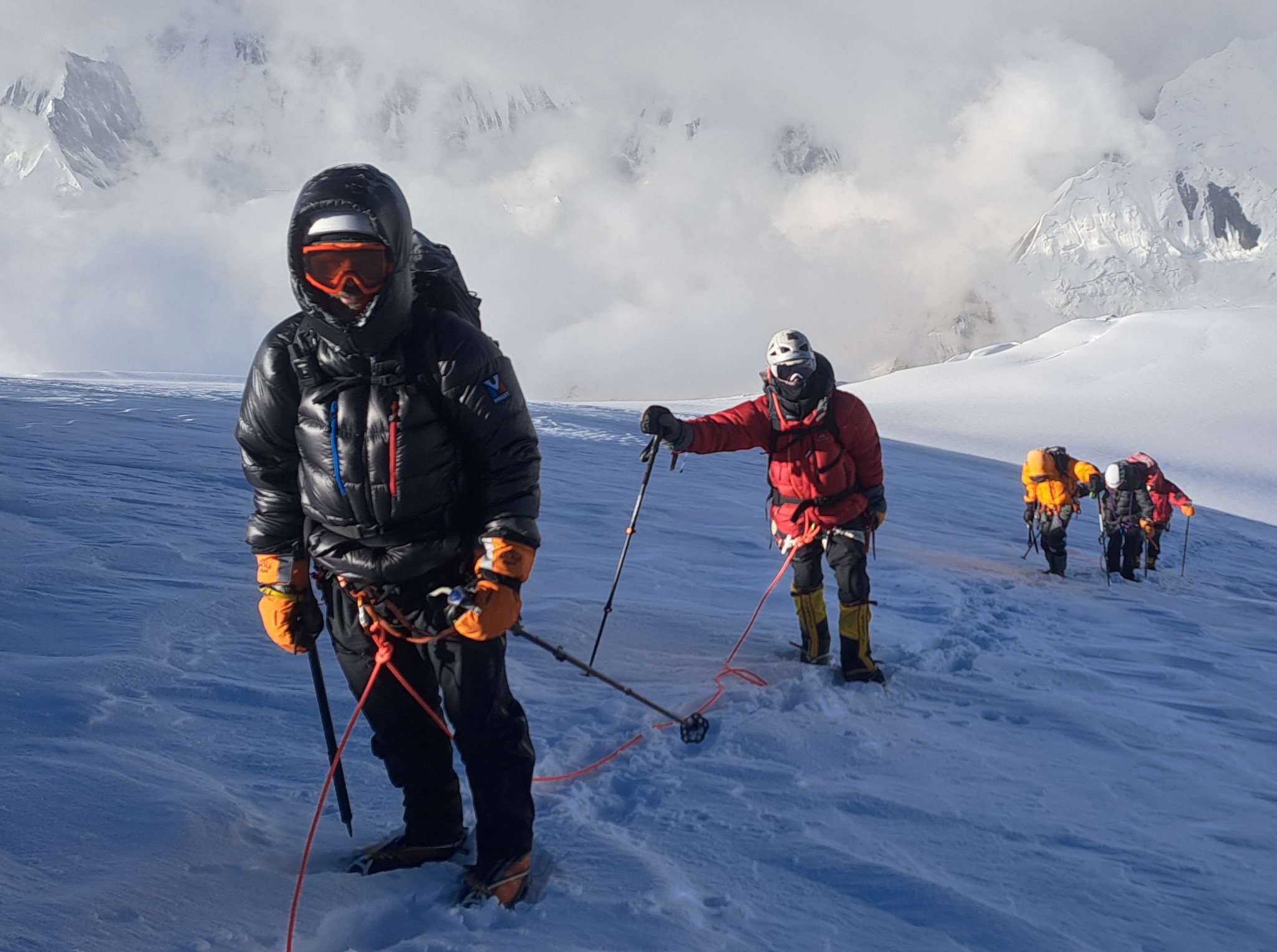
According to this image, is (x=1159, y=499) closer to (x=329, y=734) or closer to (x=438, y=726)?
(x=438, y=726)

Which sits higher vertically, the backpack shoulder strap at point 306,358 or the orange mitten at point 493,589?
the backpack shoulder strap at point 306,358

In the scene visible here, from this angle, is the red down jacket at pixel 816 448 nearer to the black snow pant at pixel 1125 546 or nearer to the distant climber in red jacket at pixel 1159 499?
the black snow pant at pixel 1125 546

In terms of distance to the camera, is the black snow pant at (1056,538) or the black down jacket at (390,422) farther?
the black snow pant at (1056,538)

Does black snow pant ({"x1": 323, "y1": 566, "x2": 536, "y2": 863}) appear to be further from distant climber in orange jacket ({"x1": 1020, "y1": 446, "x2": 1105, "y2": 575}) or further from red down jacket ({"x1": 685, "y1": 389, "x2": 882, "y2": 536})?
distant climber in orange jacket ({"x1": 1020, "y1": 446, "x2": 1105, "y2": 575})

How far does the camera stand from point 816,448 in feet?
16.3

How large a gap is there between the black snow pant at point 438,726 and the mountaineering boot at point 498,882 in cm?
3

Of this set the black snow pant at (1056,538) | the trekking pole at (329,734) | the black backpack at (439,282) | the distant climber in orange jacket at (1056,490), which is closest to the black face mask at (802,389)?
the black backpack at (439,282)

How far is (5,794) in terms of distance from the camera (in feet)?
9.00

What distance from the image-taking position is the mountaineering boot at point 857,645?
192 inches

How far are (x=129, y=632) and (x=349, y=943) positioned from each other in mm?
2837

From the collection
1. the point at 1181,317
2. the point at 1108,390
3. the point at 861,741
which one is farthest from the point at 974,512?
the point at 1181,317

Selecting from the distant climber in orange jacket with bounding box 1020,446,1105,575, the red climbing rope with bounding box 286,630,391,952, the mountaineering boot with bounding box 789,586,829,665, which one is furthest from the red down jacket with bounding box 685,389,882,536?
the distant climber in orange jacket with bounding box 1020,446,1105,575

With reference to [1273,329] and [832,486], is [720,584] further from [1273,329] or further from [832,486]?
[1273,329]

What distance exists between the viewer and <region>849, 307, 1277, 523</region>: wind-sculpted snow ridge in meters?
26.0
